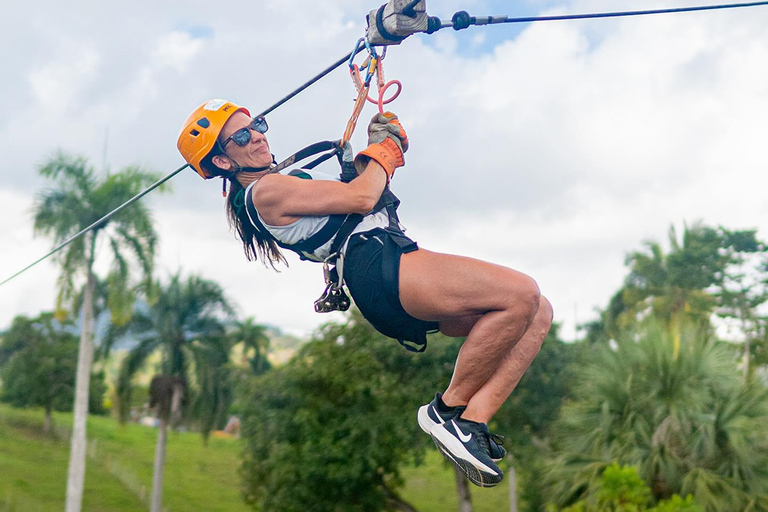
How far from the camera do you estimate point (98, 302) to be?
26844 mm

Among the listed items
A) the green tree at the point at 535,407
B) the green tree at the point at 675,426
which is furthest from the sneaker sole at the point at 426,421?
the green tree at the point at 535,407

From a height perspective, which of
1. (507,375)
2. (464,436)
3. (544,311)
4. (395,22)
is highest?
(395,22)

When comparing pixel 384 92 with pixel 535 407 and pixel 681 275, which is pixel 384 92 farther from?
pixel 681 275

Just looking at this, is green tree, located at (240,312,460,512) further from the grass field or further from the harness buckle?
the harness buckle

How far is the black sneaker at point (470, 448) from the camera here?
373cm

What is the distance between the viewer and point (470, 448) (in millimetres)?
3775

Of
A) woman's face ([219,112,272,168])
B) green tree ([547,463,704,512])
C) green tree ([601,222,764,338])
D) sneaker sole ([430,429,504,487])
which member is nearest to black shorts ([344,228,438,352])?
sneaker sole ([430,429,504,487])

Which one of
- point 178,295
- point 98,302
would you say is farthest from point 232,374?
point 98,302

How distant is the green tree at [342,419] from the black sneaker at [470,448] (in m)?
20.6

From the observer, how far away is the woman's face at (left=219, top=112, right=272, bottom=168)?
4246 millimetres

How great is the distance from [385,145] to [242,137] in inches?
28.7

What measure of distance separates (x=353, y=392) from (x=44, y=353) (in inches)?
840

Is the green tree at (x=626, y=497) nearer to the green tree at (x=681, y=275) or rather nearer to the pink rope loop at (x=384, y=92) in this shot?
the pink rope loop at (x=384, y=92)

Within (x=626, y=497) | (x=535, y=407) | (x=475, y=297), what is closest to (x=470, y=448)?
(x=475, y=297)
